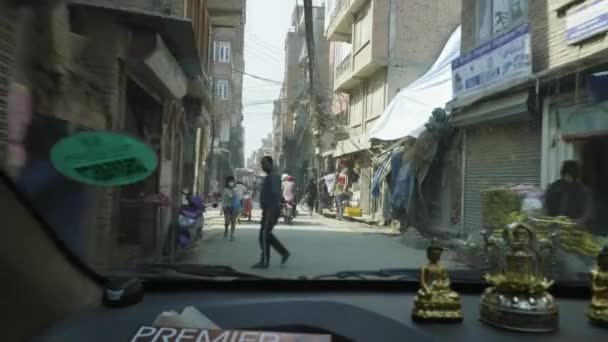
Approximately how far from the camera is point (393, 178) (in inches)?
133

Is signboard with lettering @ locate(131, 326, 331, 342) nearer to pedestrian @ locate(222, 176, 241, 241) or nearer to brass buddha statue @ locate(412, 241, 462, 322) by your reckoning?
brass buddha statue @ locate(412, 241, 462, 322)

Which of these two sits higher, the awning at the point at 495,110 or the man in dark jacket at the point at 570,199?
the awning at the point at 495,110

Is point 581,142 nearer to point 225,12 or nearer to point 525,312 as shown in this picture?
point 525,312

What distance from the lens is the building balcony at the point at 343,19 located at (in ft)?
15.8


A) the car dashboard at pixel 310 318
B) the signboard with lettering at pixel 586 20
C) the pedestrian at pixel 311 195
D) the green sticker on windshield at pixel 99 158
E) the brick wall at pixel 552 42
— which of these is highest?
the signboard with lettering at pixel 586 20

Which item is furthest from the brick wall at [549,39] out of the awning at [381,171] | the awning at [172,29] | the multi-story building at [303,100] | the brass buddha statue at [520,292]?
the brass buddha statue at [520,292]

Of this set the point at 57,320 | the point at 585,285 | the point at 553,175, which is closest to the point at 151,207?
the point at 57,320

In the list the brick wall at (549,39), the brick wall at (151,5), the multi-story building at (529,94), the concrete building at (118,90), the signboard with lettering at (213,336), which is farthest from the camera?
the brick wall at (549,39)

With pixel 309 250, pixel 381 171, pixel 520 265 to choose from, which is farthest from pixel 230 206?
pixel 520 265

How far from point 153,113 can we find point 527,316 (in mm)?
1885

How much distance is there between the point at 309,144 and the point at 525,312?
100 inches

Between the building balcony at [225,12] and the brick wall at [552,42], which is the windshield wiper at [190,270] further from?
the brick wall at [552,42]

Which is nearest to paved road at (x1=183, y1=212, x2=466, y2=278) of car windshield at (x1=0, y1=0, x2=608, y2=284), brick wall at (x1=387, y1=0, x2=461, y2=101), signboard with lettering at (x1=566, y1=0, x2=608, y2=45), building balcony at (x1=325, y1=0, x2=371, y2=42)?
car windshield at (x1=0, y1=0, x2=608, y2=284)

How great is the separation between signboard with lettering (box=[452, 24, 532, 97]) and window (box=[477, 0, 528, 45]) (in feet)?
0.19
